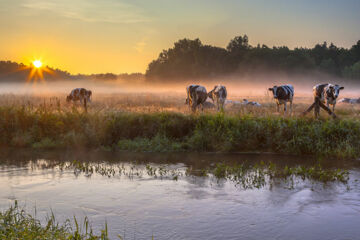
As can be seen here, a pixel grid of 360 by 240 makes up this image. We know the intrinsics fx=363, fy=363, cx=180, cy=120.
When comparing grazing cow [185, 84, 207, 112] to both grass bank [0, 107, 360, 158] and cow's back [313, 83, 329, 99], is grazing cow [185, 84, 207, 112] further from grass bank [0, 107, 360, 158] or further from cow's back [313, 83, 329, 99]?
cow's back [313, 83, 329, 99]

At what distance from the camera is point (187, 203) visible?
6.98 metres

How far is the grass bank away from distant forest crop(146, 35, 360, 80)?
187 ft

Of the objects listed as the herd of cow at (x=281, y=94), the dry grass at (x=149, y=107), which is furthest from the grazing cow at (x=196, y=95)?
the dry grass at (x=149, y=107)

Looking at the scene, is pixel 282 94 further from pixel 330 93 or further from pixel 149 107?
pixel 149 107

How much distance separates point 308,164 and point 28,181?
7.48 metres

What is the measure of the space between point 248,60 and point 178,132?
59.6 m

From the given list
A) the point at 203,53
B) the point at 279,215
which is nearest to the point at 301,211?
the point at 279,215

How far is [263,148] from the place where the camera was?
1222cm

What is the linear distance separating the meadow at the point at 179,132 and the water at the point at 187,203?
180 centimetres

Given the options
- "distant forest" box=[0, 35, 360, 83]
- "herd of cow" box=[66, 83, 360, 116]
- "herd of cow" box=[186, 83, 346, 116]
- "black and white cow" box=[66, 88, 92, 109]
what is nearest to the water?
"herd of cow" box=[66, 83, 360, 116]

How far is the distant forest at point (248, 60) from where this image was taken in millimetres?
69062

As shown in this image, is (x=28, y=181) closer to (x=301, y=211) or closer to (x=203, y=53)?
(x=301, y=211)

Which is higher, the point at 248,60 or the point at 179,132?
the point at 248,60

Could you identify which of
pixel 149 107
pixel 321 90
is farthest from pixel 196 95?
pixel 321 90
